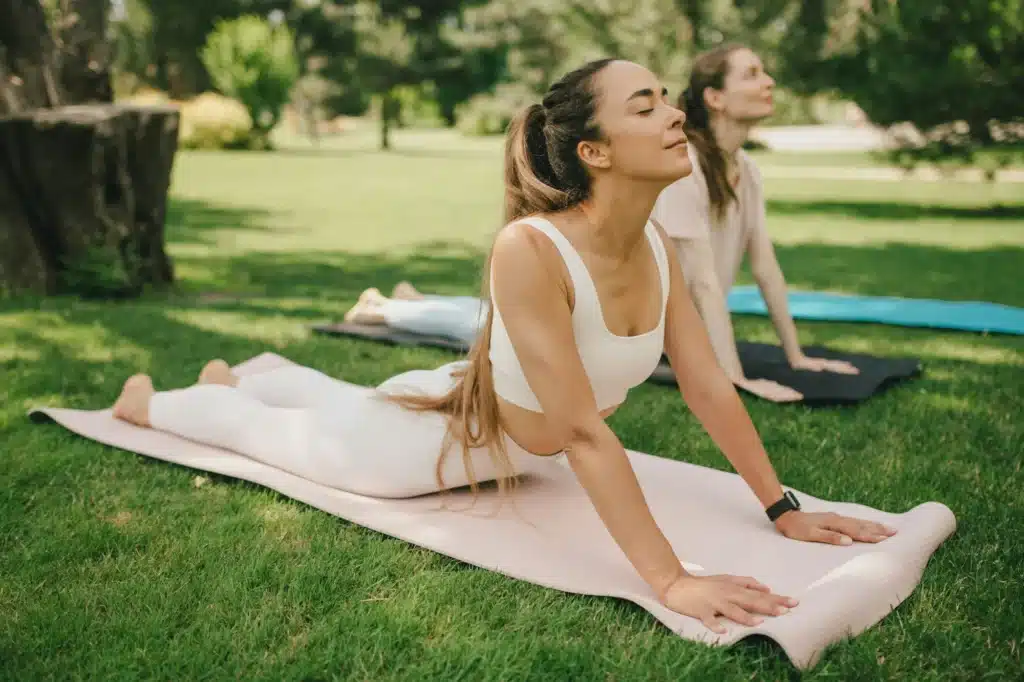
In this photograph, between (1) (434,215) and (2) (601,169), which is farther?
(1) (434,215)

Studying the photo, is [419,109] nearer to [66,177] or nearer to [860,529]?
[66,177]

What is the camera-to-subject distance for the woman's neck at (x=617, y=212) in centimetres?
243

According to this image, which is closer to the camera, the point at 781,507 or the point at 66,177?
the point at 781,507

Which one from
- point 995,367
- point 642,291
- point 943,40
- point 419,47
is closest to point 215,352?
point 642,291

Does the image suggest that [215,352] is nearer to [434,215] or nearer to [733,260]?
[733,260]

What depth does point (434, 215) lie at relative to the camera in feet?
41.8

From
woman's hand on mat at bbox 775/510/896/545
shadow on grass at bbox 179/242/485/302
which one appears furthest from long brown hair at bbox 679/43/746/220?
shadow on grass at bbox 179/242/485/302

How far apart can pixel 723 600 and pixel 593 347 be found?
690 mm

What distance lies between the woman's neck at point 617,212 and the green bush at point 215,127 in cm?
2289

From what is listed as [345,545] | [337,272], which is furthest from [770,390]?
[337,272]

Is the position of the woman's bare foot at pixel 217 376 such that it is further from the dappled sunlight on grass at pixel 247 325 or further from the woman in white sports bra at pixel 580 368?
the dappled sunlight on grass at pixel 247 325

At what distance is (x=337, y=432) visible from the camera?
3.03m

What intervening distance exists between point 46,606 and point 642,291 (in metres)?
1.66

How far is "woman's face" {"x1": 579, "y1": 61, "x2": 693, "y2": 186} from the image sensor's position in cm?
237
